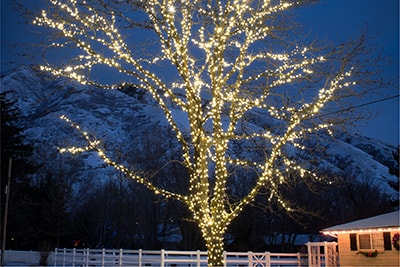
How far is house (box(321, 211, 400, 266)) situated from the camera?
52.1 feet

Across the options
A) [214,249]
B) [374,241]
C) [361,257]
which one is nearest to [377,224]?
[374,241]

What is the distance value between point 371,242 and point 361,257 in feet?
2.15

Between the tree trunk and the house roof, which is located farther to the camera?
the house roof

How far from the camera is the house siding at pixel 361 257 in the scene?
15844 mm

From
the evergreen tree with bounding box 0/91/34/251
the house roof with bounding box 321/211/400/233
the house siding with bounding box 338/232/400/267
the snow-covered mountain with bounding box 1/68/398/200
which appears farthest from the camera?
the snow-covered mountain with bounding box 1/68/398/200

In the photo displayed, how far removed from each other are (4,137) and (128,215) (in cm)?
1953

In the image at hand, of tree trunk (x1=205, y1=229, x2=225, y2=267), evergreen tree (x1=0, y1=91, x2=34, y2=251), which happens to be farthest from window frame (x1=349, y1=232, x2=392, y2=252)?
evergreen tree (x1=0, y1=91, x2=34, y2=251)

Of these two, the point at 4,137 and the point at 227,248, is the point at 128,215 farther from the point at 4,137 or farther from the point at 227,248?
the point at 4,137

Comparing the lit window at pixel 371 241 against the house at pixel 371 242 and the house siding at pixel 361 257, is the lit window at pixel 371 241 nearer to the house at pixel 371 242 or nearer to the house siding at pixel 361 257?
the house at pixel 371 242

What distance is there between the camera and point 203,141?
34.0ft

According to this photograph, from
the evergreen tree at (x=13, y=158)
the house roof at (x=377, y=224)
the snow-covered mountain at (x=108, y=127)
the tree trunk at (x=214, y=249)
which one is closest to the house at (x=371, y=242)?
the house roof at (x=377, y=224)

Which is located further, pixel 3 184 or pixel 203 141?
pixel 3 184

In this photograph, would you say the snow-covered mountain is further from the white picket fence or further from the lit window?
the lit window

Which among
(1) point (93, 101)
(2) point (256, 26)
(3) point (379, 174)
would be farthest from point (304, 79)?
(1) point (93, 101)
